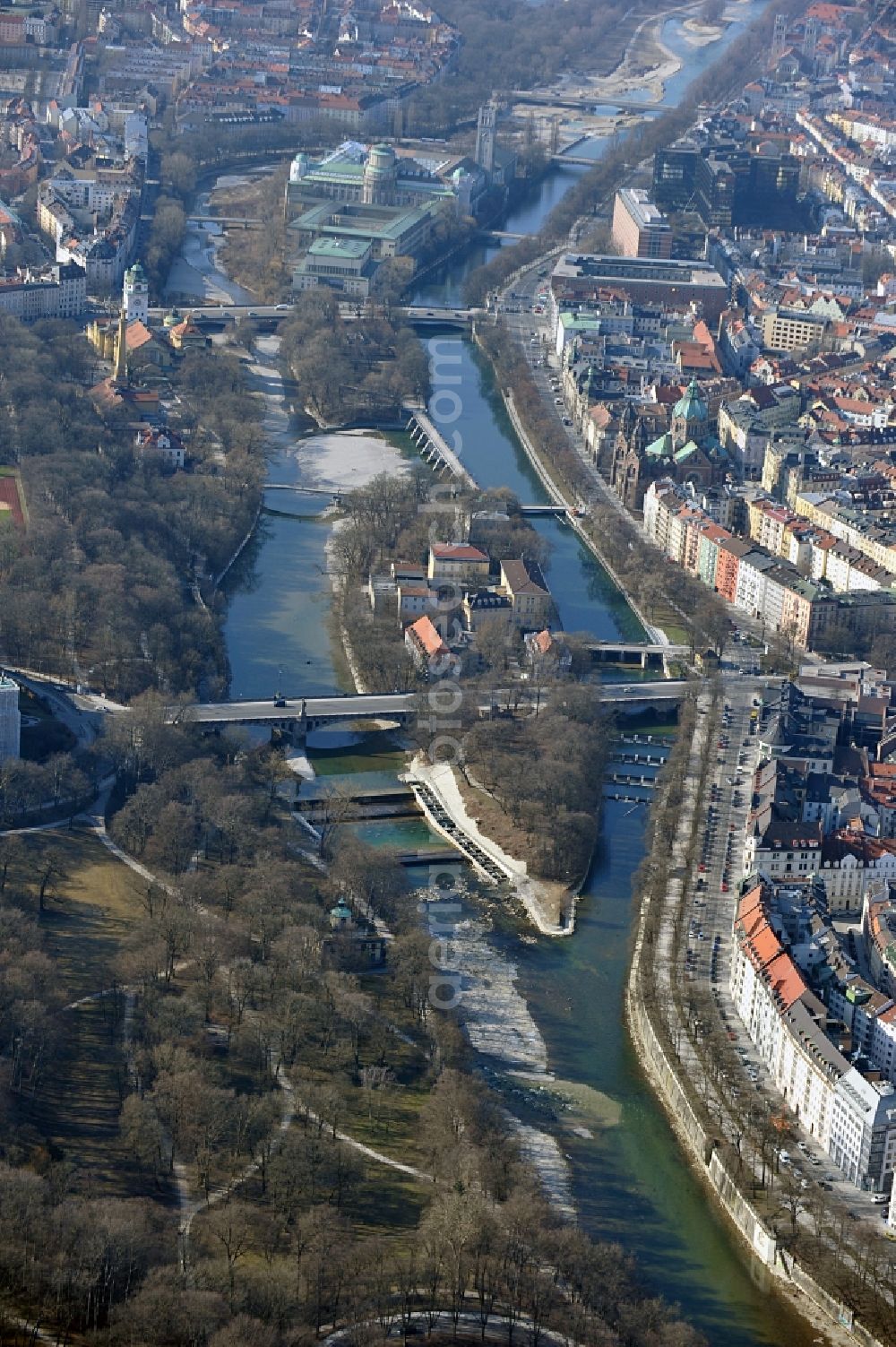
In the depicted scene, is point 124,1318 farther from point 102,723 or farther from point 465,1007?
point 102,723

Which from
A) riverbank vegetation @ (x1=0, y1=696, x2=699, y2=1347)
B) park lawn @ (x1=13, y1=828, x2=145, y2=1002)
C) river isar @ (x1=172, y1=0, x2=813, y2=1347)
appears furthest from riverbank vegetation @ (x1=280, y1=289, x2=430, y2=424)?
park lawn @ (x1=13, y1=828, x2=145, y2=1002)

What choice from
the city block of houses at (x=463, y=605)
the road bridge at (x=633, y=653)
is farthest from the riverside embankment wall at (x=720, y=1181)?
the road bridge at (x=633, y=653)

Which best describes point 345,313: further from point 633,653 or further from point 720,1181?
point 720,1181

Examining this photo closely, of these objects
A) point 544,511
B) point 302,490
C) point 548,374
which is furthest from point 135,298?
point 544,511

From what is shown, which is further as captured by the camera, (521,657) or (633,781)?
(521,657)

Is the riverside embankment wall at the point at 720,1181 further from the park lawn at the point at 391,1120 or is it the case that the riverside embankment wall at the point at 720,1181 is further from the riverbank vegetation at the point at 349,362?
the riverbank vegetation at the point at 349,362

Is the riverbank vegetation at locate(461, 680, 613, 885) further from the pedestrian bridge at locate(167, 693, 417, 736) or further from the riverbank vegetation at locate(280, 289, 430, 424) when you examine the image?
the riverbank vegetation at locate(280, 289, 430, 424)

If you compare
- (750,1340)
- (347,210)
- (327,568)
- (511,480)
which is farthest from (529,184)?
(750,1340)
